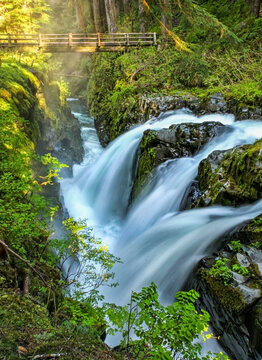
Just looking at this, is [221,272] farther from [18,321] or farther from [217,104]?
[217,104]

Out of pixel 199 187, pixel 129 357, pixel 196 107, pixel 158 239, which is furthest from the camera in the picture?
pixel 196 107

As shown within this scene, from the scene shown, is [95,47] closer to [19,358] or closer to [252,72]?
[252,72]

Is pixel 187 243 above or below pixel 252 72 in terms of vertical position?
below

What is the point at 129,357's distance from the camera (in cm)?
268

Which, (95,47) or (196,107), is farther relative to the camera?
(95,47)

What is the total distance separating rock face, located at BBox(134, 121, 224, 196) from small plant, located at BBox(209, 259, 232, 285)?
189 inches

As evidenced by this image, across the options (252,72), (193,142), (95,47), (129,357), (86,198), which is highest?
(95,47)

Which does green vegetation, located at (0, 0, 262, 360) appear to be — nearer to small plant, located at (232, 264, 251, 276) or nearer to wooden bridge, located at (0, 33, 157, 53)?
small plant, located at (232, 264, 251, 276)

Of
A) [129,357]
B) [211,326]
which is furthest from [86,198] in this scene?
[129,357]

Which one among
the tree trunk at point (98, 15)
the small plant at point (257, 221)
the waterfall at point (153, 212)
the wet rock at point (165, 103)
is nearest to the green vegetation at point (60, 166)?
the small plant at point (257, 221)

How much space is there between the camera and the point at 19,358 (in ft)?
6.26

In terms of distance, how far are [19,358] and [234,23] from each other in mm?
19129

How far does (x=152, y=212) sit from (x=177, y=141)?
243cm

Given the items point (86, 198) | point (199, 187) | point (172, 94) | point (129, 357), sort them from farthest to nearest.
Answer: point (172, 94) → point (86, 198) → point (199, 187) → point (129, 357)
